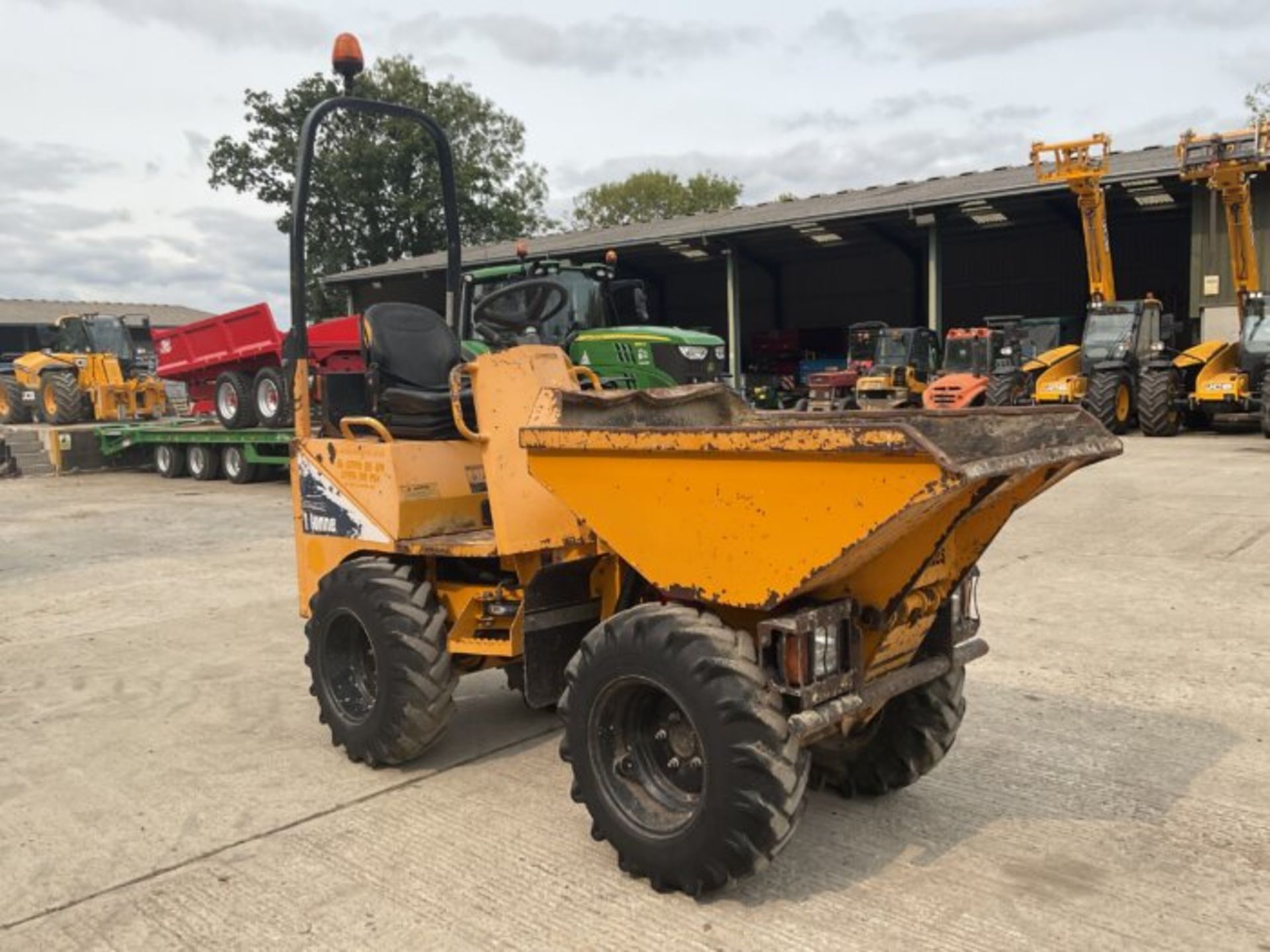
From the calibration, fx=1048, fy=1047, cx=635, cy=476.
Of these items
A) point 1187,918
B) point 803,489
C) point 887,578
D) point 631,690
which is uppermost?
point 803,489

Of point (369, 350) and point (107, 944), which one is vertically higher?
point (369, 350)

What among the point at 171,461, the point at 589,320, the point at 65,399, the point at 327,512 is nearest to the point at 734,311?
the point at 589,320

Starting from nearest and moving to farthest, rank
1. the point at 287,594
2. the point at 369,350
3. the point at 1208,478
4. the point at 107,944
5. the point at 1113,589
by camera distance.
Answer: the point at 107,944
the point at 369,350
the point at 1113,589
the point at 287,594
the point at 1208,478

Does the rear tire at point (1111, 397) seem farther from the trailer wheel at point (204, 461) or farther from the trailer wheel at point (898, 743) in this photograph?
the trailer wheel at point (898, 743)

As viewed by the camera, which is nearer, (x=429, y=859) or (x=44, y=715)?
(x=429, y=859)

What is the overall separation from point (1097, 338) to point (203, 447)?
15.0m

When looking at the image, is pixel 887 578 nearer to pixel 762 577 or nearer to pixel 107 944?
pixel 762 577

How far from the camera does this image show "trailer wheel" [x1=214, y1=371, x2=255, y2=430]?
1473 cm

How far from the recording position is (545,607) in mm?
3617

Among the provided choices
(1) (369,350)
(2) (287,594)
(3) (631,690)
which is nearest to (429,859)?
(3) (631,690)

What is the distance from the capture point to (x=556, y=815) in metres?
3.61

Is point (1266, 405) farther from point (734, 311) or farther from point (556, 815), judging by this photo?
point (556, 815)

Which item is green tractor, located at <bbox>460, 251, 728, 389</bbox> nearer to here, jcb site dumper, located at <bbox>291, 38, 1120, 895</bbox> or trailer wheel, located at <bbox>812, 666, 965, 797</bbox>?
jcb site dumper, located at <bbox>291, 38, 1120, 895</bbox>

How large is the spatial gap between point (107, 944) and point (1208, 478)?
37.8 ft
